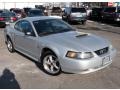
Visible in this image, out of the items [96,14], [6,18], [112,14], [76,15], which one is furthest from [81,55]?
[96,14]

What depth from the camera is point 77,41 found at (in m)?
6.01

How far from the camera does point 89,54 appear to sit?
557cm

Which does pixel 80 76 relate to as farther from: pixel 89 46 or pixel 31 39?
pixel 31 39

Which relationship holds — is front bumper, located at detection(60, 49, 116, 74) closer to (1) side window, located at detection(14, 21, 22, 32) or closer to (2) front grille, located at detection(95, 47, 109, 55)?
(2) front grille, located at detection(95, 47, 109, 55)

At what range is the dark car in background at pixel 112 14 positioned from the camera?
68.9 ft

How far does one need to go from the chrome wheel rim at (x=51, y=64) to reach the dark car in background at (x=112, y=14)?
15.6m

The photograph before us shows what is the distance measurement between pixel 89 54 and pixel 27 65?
7.79ft

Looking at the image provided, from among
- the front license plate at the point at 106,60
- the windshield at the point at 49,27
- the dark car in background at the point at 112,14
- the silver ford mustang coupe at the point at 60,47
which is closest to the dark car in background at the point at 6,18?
the dark car in background at the point at 112,14

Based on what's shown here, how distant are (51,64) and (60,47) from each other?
2.26 ft

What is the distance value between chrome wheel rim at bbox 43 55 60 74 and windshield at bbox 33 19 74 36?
84cm

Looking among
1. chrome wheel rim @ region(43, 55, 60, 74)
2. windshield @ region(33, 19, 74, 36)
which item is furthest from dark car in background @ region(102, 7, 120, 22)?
chrome wheel rim @ region(43, 55, 60, 74)

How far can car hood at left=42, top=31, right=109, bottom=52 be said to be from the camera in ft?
18.8

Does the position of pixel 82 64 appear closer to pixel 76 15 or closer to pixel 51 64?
pixel 51 64

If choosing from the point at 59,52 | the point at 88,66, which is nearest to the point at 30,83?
the point at 59,52
